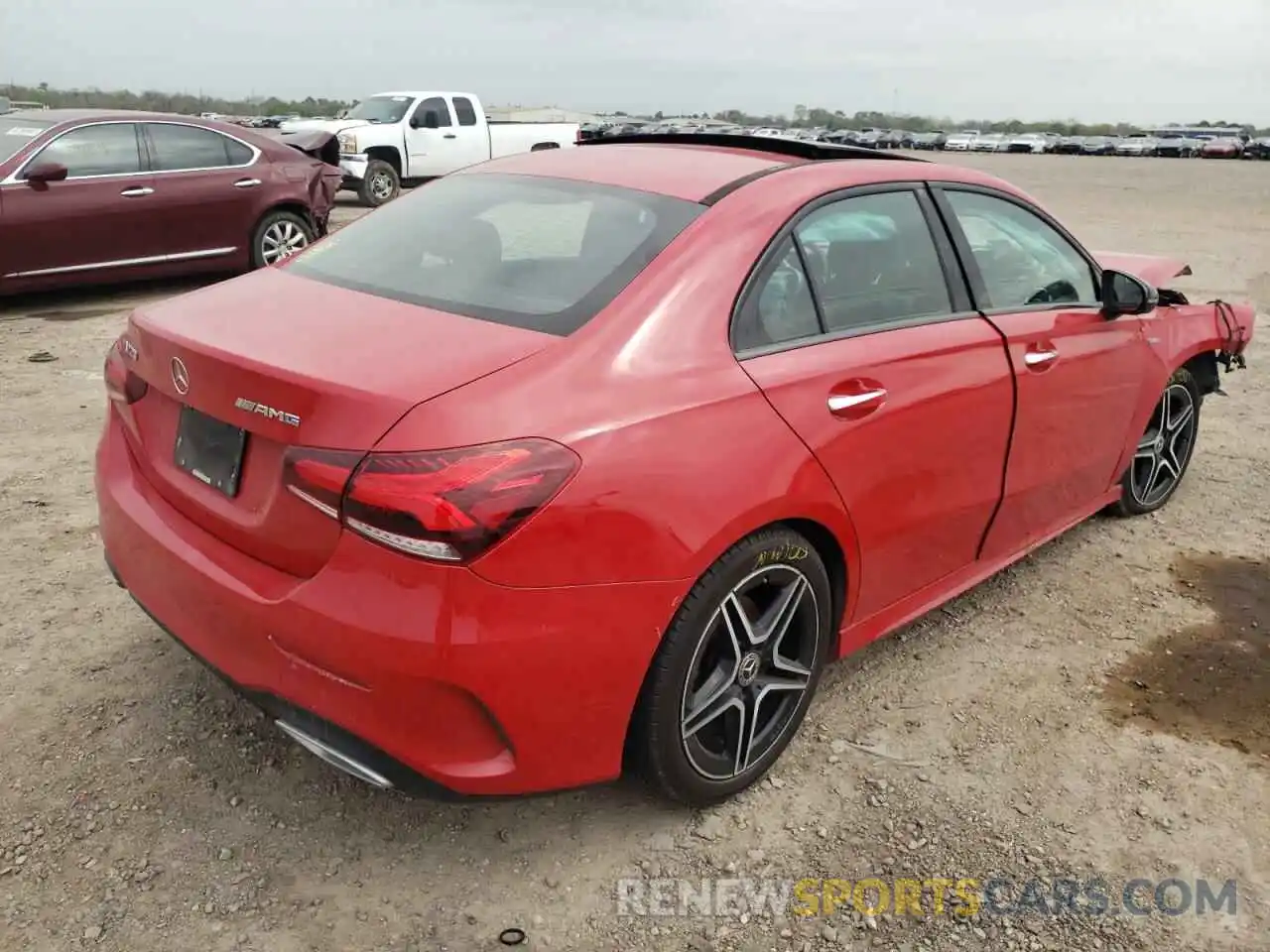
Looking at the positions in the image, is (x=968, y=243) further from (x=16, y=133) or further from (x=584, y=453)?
(x=16, y=133)

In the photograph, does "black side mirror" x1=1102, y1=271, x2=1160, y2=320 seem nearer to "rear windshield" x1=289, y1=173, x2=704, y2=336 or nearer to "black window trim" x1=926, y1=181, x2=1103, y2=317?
"black window trim" x1=926, y1=181, x2=1103, y2=317

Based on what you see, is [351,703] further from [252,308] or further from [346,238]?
[346,238]

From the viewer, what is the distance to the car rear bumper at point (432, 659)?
83.7 inches

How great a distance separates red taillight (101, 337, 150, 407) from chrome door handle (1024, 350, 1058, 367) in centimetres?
267

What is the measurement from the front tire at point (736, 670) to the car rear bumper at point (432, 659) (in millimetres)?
105

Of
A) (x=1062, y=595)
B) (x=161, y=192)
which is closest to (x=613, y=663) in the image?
(x=1062, y=595)

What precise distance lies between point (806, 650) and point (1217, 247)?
556 inches

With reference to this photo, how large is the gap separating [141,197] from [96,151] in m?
0.48

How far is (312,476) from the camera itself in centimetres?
217

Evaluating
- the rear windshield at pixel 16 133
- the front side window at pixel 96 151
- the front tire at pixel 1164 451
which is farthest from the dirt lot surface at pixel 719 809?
the rear windshield at pixel 16 133

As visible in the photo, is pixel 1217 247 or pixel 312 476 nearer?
pixel 312 476

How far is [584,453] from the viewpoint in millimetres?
2209

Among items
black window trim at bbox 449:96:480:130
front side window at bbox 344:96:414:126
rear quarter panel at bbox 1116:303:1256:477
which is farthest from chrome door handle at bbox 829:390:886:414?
black window trim at bbox 449:96:480:130

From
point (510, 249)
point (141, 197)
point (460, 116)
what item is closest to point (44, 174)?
point (141, 197)
